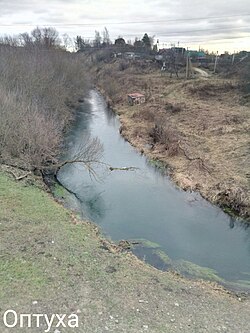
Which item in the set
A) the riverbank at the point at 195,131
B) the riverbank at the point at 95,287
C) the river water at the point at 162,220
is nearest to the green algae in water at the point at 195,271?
the river water at the point at 162,220

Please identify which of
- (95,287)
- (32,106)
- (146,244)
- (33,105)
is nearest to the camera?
(95,287)

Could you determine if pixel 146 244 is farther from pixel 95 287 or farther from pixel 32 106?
pixel 32 106

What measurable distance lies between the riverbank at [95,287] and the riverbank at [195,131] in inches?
292

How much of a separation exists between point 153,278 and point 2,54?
77.4 ft

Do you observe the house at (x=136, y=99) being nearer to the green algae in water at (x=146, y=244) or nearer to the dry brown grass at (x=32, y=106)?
the dry brown grass at (x=32, y=106)

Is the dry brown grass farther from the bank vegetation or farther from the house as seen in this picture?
the house

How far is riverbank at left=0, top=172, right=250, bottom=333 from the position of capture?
8070 mm

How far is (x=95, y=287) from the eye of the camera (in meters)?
9.27

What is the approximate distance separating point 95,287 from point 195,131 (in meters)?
21.9

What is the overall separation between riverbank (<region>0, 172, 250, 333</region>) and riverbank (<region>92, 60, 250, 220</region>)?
7411 millimetres

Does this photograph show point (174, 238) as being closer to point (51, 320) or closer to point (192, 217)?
point (192, 217)

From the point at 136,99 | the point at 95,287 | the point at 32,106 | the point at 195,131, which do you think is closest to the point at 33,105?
the point at 32,106

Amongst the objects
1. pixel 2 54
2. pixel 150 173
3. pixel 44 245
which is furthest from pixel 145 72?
pixel 44 245

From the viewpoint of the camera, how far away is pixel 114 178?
20.2 metres
